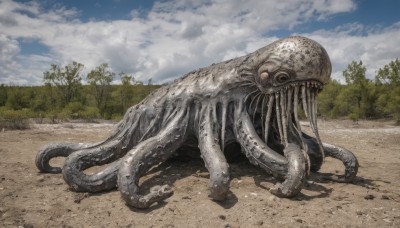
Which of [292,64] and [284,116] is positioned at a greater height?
[292,64]

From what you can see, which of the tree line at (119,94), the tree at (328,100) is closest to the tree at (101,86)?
the tree line at (119,94)

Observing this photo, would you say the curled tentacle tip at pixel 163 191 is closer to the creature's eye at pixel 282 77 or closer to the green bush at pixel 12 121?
the creature's eye at pixel 282 77

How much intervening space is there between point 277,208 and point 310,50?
217 centimetres

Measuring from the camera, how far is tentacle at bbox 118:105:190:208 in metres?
4.51

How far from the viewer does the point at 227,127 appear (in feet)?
18.2

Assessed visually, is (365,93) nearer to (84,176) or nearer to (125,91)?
(125,91)

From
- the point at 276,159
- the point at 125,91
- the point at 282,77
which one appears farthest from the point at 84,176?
the point at 125,91

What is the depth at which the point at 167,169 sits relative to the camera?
19.8ft

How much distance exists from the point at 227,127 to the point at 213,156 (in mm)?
867

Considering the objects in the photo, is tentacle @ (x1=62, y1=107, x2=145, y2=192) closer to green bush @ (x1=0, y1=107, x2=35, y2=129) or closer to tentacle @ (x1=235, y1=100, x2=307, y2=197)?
tentacle @ (x1=235, y1=100, x2=307, y2=197)

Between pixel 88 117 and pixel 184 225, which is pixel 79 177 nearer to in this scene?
pixel 184 225

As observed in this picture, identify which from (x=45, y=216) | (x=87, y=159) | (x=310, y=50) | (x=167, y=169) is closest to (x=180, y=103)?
(x=167, y=169)

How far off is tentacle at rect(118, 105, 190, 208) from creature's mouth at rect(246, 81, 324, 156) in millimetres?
1160

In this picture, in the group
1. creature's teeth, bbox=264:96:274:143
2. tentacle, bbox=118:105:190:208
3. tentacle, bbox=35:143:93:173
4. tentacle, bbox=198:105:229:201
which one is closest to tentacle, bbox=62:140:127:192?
tentacle, bbox=118:105:190:208
